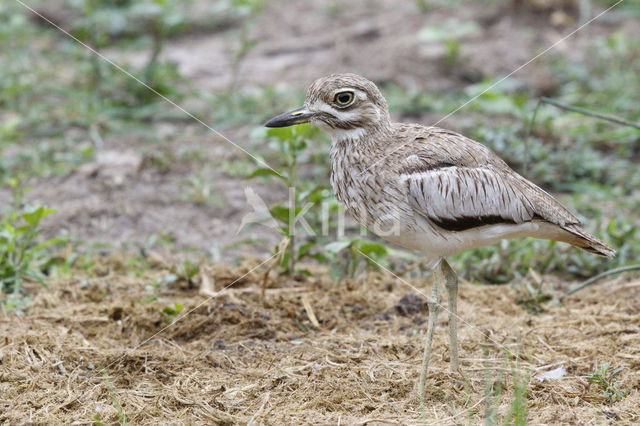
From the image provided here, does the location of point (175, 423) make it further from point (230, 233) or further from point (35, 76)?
point (35, 76)

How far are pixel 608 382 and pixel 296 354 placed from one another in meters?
1.45

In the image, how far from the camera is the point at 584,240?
147 inches

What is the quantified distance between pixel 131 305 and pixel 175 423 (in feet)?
4.13

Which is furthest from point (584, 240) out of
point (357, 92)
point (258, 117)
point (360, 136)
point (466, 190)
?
point (258, 117)

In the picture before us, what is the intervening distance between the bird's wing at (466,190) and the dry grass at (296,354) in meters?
0.66

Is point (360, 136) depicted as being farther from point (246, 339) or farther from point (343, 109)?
point (246, 339)

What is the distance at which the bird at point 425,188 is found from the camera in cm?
350

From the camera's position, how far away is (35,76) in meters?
7.80

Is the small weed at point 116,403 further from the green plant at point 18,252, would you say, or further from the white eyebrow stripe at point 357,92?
the white eyebrow stripe at point 357,92

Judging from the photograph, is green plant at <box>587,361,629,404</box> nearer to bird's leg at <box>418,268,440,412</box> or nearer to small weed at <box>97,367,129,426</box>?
bird's leg at <box>418,268,440,412</box>

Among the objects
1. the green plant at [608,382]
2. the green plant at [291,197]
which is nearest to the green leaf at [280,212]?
the green plant at [291,197]

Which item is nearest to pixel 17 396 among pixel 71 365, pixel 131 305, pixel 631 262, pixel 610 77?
pixel 71 365

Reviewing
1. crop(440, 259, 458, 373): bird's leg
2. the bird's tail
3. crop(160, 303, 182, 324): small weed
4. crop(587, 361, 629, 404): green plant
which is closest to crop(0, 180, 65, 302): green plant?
crop(160, 303, 182, 324): small weed

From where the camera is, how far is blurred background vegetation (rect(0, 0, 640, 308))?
5.00m
